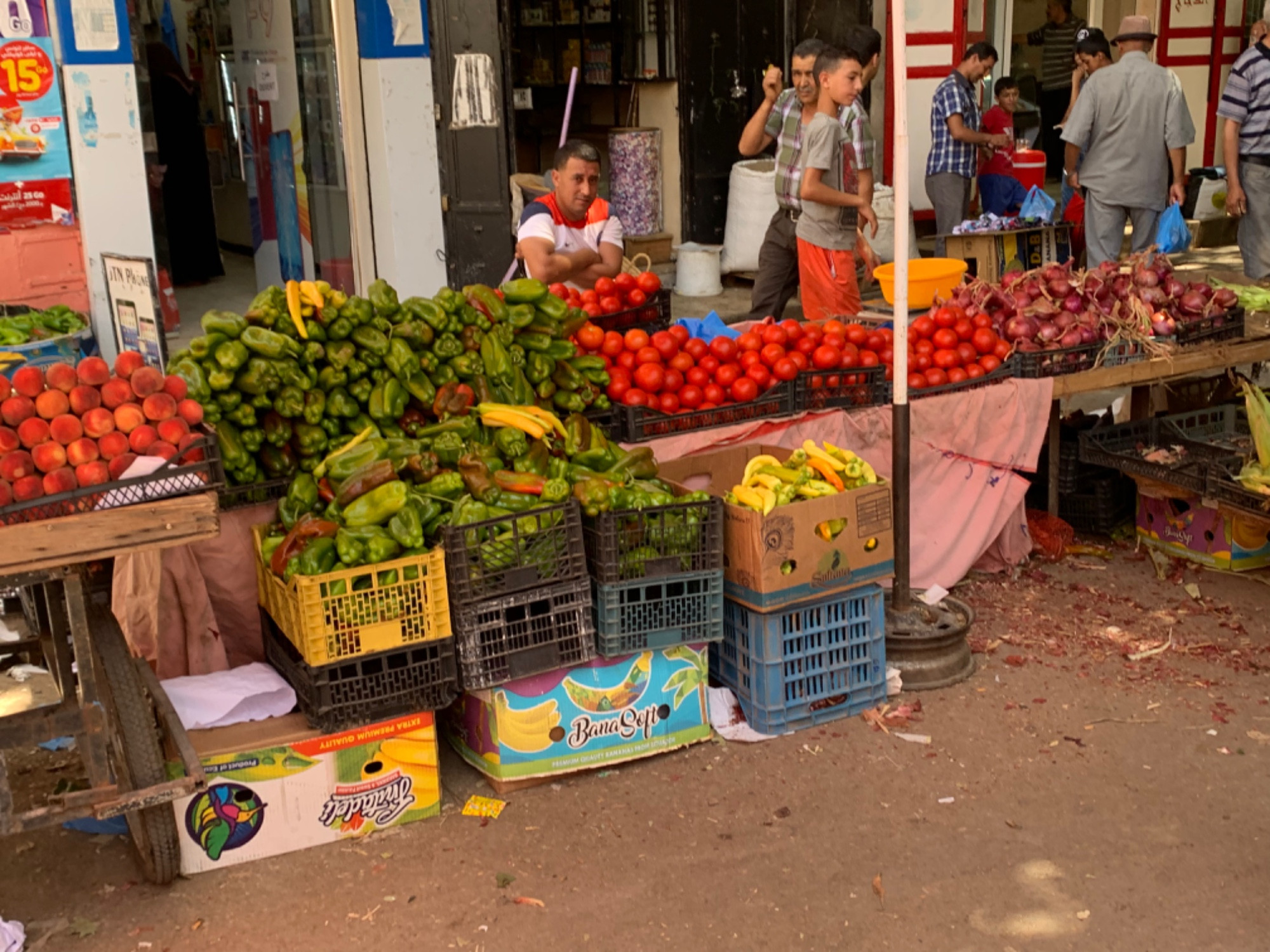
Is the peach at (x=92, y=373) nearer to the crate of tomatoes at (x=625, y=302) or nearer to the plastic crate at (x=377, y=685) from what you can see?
the plastic crate at (x=377, y=685)

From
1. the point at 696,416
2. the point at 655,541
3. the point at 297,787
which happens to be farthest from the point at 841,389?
the point at 297,787

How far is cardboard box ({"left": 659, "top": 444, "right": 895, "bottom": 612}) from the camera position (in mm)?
4371

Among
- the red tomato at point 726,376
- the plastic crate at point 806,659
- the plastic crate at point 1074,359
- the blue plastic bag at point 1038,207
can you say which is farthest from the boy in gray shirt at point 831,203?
the blue plastic bag at point 1038,207

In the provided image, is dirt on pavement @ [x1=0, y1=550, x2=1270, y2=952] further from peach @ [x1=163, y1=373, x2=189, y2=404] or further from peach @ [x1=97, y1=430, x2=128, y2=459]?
peach @ [x1=163, y1=373, x2=189, y2=404]

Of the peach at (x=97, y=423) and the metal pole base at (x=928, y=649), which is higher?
the peach at (x=97, y=423)

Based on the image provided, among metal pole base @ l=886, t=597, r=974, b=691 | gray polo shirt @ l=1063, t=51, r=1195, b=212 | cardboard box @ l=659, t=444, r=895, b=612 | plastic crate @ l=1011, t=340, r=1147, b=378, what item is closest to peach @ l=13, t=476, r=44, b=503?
cardboard box @ l=659, t=444, r=895, b=612

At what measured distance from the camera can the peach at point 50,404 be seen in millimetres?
3467

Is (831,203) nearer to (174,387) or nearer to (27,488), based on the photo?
(174,387)

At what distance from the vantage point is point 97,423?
3.44m

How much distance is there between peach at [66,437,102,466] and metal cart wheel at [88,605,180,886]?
0.72m

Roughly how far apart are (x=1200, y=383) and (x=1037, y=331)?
5.41ft

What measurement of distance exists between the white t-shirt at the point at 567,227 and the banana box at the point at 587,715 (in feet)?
7.97

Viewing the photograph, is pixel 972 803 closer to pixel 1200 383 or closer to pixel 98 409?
pixel 98 409

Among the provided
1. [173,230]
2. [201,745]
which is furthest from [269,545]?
[173,230]
